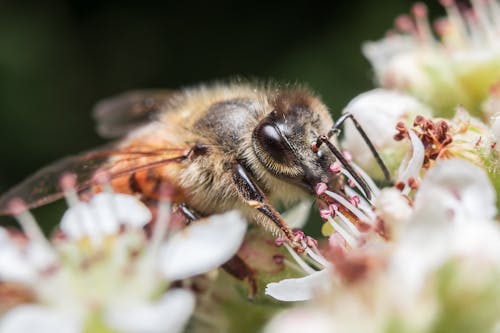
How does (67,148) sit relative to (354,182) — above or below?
below

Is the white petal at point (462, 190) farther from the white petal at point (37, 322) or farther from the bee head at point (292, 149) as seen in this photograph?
the white petal at point (37, 322)

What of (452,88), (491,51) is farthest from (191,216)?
(491,51)

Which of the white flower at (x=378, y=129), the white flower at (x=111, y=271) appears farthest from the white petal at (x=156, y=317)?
the white flower at (x=378, y=129)

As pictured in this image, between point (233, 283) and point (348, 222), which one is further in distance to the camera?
point (233, 283)

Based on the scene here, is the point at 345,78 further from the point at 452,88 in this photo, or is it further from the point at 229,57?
the point at 452,88

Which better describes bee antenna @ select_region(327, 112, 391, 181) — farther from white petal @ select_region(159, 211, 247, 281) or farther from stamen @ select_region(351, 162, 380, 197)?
white petal @ select_region(159, 211, 247, 281)

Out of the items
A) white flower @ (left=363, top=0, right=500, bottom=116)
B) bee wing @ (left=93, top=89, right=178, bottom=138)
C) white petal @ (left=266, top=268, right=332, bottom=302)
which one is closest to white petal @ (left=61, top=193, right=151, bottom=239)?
white petal @ (left=266, top=268, right=332, bottom=302)

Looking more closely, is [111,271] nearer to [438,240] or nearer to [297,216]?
[438,240]
